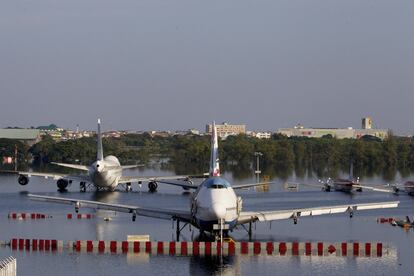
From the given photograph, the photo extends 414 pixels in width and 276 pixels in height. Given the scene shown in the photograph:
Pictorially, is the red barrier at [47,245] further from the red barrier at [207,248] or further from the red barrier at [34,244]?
the red barrier at [207,248]

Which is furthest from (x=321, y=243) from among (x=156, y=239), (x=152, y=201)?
(x=152, y=201)

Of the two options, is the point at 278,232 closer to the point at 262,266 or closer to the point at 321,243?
the point at 321,243

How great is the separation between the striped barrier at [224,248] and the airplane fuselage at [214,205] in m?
1.87

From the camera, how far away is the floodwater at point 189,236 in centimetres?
7225

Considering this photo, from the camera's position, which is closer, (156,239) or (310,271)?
(310,271)

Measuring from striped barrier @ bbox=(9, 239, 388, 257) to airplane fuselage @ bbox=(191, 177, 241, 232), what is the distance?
187 cm

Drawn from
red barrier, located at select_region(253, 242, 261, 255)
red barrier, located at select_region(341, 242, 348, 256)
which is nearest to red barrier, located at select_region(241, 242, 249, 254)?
red barrier, located at select_region(253, 242, 261, 255)

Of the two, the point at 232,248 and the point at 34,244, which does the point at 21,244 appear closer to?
the point at 34,244

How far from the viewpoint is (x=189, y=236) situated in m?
90.3

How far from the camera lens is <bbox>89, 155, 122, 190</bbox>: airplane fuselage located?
512 ft

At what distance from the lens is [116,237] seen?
299ft

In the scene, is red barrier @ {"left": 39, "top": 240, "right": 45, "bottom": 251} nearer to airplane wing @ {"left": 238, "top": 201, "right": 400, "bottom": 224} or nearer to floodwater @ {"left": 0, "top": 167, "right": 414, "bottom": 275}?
floodwater @ {"left": 0, "top": 167, "right": 414, "bottom": 275}

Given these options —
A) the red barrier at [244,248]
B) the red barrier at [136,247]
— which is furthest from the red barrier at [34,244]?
the red barrier at [244,248]

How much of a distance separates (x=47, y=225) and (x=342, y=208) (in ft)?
93.8
